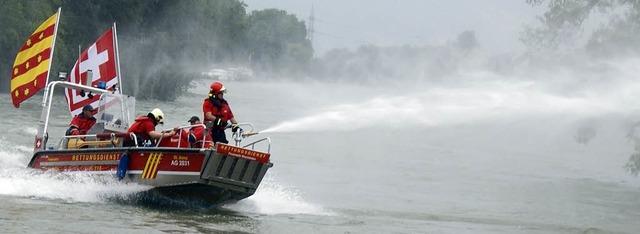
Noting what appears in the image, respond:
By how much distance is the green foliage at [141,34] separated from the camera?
69.6 metres

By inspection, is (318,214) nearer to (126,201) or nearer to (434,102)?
(126,201)

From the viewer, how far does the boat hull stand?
2212cm

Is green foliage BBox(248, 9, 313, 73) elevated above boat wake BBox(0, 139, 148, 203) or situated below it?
above

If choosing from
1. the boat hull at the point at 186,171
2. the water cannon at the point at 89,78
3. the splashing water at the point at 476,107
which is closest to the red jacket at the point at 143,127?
the boat hull at the point at 186,171

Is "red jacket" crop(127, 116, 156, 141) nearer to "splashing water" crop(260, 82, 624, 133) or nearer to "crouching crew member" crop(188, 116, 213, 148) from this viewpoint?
"crouching crew member" crop(188, 116, 213, 148)

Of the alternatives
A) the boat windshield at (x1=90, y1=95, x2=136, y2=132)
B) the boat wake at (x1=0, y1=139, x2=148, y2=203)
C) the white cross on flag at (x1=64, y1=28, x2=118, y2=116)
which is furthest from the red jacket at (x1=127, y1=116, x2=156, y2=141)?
the white cross on flag at (x1=64, y1=28, x2=118, y2=116)

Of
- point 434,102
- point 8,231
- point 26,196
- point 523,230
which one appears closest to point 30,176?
point 26,196

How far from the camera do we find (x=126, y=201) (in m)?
23.2

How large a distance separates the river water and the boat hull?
274 mm

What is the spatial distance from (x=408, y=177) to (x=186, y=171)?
15079 mm

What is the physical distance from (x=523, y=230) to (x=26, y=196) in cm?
967

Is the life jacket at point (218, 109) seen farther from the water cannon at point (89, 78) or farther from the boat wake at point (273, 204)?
the water cannon at point (89, 78)

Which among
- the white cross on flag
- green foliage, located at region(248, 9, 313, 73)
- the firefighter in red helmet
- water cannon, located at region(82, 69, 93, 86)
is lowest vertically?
the firefighter in red helmet

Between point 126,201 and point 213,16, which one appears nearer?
point 126,201
